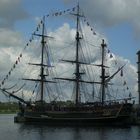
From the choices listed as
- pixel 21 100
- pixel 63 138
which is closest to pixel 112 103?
pixel 21 100

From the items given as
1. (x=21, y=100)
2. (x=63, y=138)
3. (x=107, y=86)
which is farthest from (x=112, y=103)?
(x=63, y=138)

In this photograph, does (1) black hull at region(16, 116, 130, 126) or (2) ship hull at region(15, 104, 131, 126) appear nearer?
(2) ship hull at region(15, 104, 131, 126)

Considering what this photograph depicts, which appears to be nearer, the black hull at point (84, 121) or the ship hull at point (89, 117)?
the ship hull at point (89, 117)

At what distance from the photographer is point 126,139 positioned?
281 feet

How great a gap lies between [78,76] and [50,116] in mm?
12543

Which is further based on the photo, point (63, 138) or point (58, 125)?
point (58, 125)

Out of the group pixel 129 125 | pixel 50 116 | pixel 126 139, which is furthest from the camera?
pixel 50 116

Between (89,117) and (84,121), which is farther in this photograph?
(84,121)

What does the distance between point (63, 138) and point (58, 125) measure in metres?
41.7

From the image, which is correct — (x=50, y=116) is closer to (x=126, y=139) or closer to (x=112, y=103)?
(x=112, y=103)

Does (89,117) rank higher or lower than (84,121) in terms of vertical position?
higher

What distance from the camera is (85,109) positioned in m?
128

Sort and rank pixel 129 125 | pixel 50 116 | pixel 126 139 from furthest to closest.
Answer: pixel 50 116, pixel 129 125, pixel 126 139

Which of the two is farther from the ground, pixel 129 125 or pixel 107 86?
pixel 107 86
